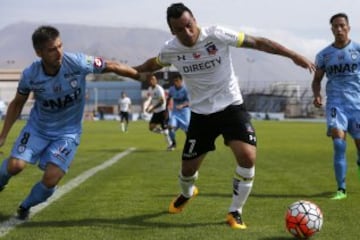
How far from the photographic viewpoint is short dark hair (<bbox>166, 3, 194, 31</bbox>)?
6.11m

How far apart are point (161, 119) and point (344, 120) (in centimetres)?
1019

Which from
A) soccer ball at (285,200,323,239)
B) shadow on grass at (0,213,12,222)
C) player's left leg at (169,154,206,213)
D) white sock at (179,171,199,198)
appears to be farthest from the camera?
white sock at (179,171,199,198)

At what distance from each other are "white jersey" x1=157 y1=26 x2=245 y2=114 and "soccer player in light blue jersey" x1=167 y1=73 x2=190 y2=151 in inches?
408

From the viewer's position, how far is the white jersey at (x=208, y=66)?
6.35 meters

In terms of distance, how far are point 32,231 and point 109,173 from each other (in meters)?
5.46

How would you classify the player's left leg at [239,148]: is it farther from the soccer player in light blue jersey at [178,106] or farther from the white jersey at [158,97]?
the white jersey at [158,97]

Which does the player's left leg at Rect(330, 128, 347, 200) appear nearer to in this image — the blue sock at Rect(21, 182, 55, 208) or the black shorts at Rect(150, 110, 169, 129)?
the blue sock at Rect(21, 182, 55, 208)

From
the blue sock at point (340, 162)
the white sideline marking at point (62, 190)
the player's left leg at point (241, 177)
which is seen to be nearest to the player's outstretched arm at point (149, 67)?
the player's left leg at point (241, 177)

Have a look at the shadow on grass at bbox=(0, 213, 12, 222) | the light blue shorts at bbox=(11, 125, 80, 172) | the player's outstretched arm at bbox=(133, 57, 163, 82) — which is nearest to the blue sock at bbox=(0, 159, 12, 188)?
the light blue shorts at bbox=(11, 125, 80, 172)

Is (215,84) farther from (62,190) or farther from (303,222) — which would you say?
(62,190)

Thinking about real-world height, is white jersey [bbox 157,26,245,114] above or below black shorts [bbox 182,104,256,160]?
above

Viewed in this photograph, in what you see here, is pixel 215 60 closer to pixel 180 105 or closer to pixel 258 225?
pixel 258 225

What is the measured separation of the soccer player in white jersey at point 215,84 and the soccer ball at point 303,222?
0.61m

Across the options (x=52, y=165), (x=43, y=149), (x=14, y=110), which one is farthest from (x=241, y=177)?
(x=14, y=110)
